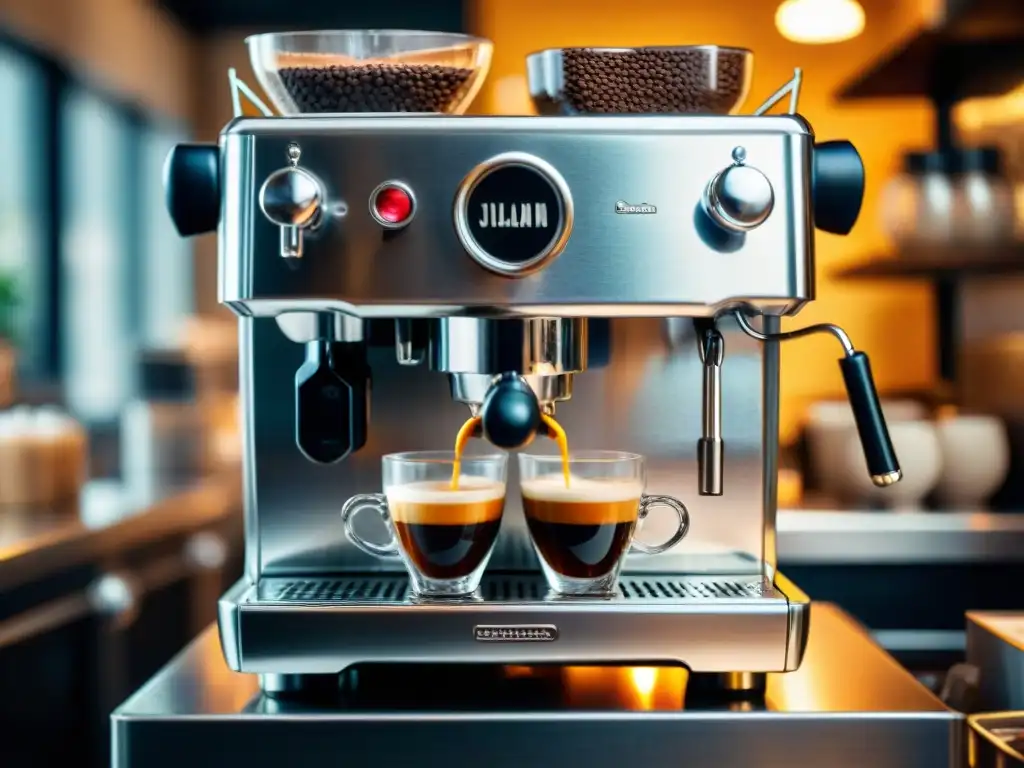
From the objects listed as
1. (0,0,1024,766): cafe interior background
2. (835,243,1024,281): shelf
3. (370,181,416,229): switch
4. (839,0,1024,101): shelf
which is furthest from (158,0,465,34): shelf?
(370,181,416,229): switch

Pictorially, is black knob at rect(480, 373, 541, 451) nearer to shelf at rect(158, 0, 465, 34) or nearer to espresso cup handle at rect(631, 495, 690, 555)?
espresso cup handle at rect(631, 495, 690, 555)

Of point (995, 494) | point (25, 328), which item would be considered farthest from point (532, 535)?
point (25, 328)

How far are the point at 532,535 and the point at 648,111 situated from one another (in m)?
0.31

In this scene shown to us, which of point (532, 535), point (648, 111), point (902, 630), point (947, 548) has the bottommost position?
point (902, 630)

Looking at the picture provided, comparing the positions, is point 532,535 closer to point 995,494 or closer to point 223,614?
point 223,614

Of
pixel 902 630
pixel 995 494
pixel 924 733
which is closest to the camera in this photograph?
pixel 924 733

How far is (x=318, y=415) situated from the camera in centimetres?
83

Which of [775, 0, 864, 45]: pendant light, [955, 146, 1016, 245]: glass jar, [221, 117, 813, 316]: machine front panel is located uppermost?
[775, 0, 864, 45]: pendant light

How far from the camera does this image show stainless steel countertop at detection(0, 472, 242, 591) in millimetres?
1502

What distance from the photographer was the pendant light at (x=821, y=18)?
2.35 meters

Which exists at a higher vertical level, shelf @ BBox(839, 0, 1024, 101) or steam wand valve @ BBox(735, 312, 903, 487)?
shelf @ BBox(839, 0, 1024, 101)

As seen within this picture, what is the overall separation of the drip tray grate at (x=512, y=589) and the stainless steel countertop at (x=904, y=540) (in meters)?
0.77

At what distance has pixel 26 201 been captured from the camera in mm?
3139

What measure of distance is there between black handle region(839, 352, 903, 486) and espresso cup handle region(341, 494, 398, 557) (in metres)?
0.33
